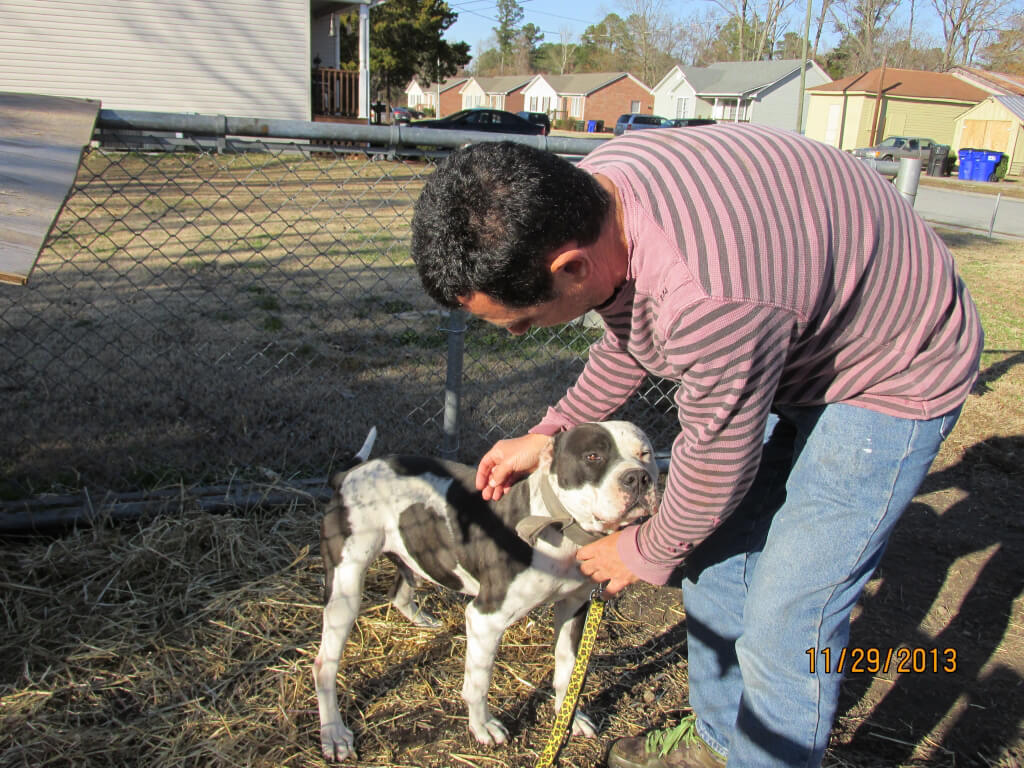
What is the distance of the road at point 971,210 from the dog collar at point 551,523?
12766 mm

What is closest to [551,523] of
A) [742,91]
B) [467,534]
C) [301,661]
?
[467,534]

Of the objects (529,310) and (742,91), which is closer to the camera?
(529,310)

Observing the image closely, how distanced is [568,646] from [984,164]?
36.4 meters

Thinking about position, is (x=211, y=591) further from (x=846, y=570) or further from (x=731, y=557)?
(x=846, y=570)

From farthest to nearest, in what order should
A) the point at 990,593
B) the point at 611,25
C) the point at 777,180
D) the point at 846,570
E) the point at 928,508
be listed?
the point at 611,25
the point at 928,508
the point at 990,593
the point at 846,570
the point at 777,180

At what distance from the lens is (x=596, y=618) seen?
88.2 inches

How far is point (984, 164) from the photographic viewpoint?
32.0m

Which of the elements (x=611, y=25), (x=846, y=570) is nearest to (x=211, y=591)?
(x=846, y=570)

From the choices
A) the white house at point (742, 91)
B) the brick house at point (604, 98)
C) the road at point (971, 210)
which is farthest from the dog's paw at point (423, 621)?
the brick house at point (604, 98)

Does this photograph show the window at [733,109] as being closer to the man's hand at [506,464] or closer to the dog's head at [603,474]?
the man's hand at [506,464]

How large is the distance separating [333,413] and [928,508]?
3.20 metres

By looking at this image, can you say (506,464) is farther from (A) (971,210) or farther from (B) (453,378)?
(A) (971,210)

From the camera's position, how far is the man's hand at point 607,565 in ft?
6.54

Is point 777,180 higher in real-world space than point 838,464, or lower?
higher
